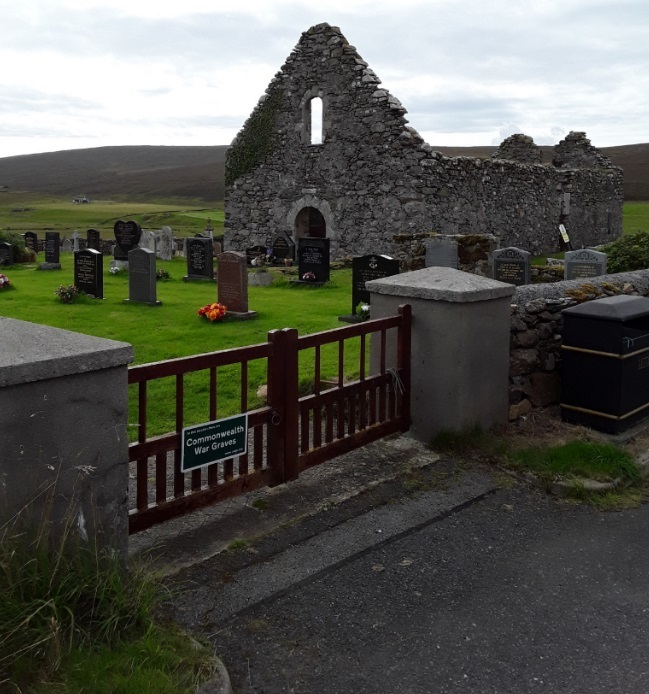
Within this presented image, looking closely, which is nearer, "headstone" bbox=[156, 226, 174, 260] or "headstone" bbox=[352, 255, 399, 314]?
"headstone" bbox=[352, 255, 399, 314]

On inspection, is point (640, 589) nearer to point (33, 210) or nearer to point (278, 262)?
point (278, 262)

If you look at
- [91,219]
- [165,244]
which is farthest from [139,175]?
[165,244]

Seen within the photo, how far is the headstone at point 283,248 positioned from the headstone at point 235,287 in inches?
344

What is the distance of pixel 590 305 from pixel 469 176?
15196 millimetres

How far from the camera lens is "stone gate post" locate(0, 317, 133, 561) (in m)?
3.35

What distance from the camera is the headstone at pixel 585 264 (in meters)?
11.4

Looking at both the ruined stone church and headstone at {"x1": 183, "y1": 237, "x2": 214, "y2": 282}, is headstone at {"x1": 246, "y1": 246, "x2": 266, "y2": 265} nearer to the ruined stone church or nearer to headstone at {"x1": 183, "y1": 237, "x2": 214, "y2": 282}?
the ruined stone church

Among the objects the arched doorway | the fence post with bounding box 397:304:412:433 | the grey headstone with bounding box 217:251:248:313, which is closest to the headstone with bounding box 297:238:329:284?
the grey headstone with bounding box 217:251:248:313

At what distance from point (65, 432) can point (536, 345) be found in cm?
466

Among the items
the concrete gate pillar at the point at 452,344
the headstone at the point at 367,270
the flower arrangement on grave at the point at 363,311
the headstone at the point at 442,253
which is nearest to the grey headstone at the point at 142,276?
the headstone at the point at 367,270

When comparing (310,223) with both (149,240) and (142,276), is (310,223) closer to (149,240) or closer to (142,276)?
(149,240)

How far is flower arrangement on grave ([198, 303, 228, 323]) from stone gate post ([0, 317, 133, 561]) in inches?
347

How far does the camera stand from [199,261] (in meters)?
18.7

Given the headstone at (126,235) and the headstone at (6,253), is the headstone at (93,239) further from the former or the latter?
the headstone at (126,235)
